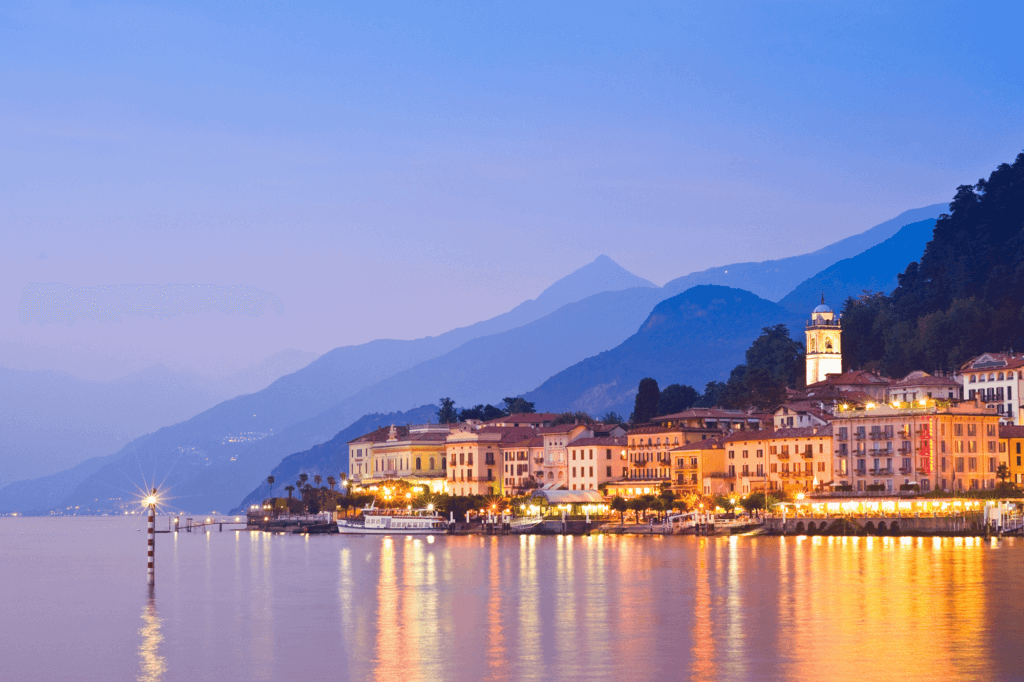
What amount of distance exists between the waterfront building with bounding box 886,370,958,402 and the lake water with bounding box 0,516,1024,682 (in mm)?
40757

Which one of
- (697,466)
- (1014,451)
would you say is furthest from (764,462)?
(1014,451)

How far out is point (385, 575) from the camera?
78.2 meters

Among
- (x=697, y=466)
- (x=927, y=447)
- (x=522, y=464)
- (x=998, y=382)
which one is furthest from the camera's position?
(x=522, y=464)

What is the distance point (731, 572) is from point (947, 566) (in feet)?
36.3

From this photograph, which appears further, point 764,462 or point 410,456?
point 410,456

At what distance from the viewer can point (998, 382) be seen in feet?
435

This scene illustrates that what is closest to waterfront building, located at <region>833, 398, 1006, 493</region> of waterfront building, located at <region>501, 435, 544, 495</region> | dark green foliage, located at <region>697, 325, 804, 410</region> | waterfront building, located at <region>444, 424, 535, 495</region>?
dark green foliage, located at <region>697, 325, 804, 410</region>

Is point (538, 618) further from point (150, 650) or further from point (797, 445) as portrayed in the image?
point (797, 445)

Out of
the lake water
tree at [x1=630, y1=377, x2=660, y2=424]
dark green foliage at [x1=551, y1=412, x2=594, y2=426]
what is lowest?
the lake water

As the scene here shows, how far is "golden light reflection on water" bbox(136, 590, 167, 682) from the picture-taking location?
39.5 m

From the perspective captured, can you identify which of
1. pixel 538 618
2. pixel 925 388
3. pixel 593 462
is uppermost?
pixel 925 388

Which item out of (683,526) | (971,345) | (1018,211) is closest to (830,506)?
(683,526)

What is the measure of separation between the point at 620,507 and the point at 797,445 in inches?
761

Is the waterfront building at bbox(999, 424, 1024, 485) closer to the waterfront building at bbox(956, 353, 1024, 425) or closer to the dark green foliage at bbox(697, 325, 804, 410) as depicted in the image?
the waterfront building at bbox(956, 353, 1024, 425)
